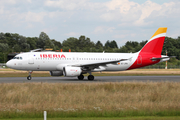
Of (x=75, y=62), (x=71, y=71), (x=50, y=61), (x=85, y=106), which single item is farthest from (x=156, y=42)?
(x=85, y=106)

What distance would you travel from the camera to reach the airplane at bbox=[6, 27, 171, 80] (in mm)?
30750

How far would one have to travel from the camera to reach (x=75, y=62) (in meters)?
32.3

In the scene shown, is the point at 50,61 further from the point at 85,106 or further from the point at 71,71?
the point at 85,106

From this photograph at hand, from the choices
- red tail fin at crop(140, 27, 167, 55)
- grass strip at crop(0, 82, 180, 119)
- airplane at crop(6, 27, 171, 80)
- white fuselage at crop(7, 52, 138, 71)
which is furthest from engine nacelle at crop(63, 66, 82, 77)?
red tail fin at crop(140, 27, 167, 55)

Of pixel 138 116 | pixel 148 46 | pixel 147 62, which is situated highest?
pixel 148 46

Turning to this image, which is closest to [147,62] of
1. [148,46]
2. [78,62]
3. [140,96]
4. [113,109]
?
[148,46]

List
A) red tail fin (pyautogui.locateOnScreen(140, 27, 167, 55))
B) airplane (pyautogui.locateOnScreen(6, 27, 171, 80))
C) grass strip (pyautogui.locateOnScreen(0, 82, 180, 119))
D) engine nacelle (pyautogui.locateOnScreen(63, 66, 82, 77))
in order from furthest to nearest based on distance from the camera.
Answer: red tail fin (pyautogui.locateOnScreen(140, 27, 167, 55))
airplane (pyautogui.locateOnScreen(6, 27, 171, 80))
engine nacelle (pyautogui.locateOnScreen(63, 66, 82, 77))
grass strip (pyautogui.locateOnScreen(0, 82, 180, 119))

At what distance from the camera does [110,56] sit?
112ft

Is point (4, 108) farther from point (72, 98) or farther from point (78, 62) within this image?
point (78, 62)

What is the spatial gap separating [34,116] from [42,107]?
1.54 meters

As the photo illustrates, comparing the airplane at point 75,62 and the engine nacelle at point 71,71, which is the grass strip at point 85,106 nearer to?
the engine nacelle at point 71,71

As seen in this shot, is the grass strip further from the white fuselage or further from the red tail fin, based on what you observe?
the red tail fin

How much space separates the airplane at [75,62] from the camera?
A: 30.8m

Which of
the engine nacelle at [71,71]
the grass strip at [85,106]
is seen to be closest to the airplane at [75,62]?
the engine nacelle at [71,71]
